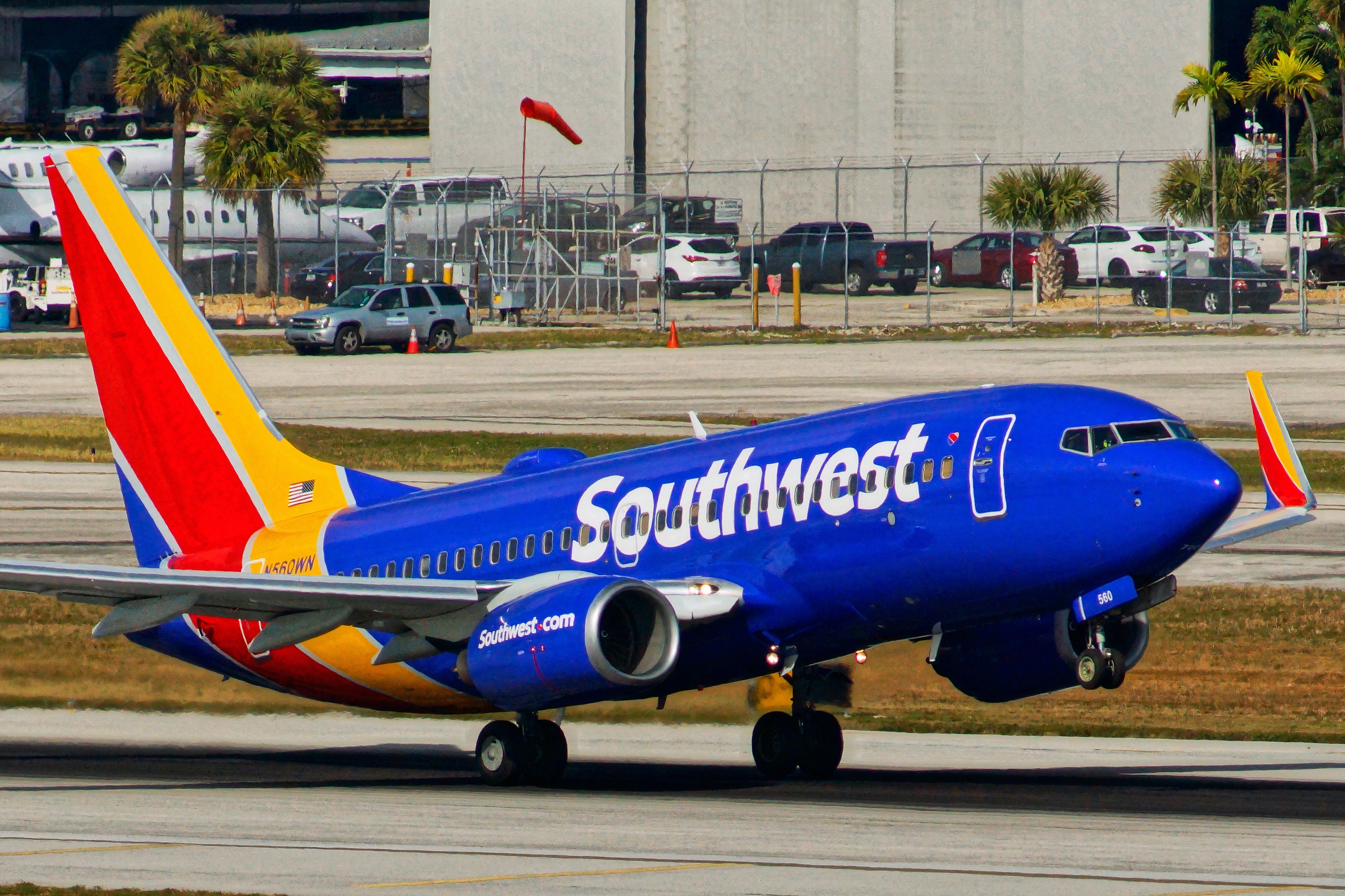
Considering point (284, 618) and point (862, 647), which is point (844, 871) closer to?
point (862, 647)

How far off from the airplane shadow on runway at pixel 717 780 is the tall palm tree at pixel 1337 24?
8831 centimetres

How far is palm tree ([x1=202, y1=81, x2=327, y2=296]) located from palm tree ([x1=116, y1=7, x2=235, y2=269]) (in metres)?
1.32

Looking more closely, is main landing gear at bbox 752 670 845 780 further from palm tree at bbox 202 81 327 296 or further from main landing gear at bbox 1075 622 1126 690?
palm tree at bbox 202 81 327 296

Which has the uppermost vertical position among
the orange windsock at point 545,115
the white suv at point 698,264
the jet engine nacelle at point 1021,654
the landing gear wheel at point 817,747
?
the orange windsock at point 545,115

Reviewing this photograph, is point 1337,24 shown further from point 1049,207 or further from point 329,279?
point 329,279

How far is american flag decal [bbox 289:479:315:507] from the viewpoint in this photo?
28344mm

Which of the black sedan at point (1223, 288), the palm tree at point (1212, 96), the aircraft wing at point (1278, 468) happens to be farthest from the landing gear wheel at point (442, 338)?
the aircraft wing at point (1278, 468)

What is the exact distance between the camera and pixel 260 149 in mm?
101438

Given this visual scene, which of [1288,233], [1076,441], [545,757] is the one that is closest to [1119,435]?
[1076,441]

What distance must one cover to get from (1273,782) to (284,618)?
1299cm

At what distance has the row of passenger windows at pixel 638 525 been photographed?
2231 centimetres

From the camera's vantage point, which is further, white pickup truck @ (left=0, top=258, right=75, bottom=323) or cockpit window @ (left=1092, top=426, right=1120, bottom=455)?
white pickup truck @ (left=0, top=258, right=75, bottom=323)

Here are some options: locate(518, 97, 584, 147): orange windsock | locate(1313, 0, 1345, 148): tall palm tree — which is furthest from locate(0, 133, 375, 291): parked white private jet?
locate(1313, 0, 1345, 148): tall palm tree

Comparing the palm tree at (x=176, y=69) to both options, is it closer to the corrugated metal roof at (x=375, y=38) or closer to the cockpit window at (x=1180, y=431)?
the corrugated metal roof at (x=375, y=38)
